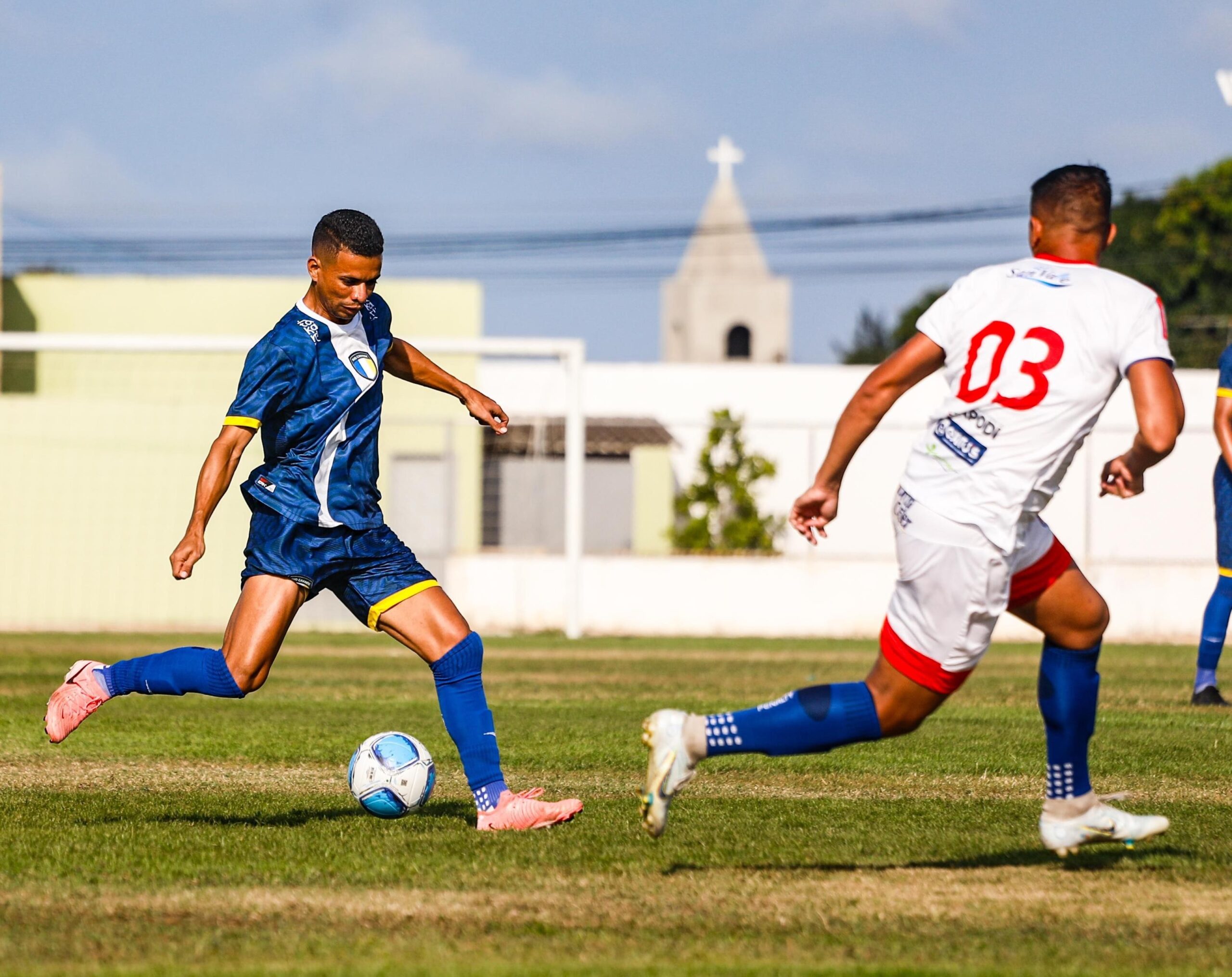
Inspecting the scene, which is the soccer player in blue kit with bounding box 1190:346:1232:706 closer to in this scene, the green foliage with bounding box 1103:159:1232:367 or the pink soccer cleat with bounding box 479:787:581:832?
the pink soccer cleat with bounding box 479:787:581:832

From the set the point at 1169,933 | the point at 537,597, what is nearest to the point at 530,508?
the point at 537,597

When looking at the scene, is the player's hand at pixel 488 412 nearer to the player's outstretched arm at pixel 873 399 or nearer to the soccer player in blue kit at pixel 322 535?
the soccer player in blue kit at pixel 322 535

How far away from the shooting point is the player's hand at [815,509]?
181 inches

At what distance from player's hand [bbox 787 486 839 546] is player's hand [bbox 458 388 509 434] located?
157 centimetres

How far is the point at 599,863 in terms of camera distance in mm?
4816

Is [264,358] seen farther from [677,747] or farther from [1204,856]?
[1204,856]

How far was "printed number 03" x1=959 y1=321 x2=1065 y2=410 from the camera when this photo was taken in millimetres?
4422

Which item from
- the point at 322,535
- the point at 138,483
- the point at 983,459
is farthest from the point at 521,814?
the point at 138,483

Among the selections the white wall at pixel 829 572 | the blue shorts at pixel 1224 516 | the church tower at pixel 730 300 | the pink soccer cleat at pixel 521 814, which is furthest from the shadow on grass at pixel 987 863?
the church tower at pixel 730 300

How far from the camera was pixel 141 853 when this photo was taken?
16.3ft

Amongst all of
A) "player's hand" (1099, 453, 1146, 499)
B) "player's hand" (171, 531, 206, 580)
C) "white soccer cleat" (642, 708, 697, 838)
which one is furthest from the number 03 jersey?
"player's hand" (171, 531, 206, 580)

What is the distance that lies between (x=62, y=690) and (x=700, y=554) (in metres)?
14.8

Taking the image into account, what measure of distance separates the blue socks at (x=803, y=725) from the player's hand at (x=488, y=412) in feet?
5.65

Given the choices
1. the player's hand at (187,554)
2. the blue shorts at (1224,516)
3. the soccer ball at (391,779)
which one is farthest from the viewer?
the blue shorts at (1224,516)
